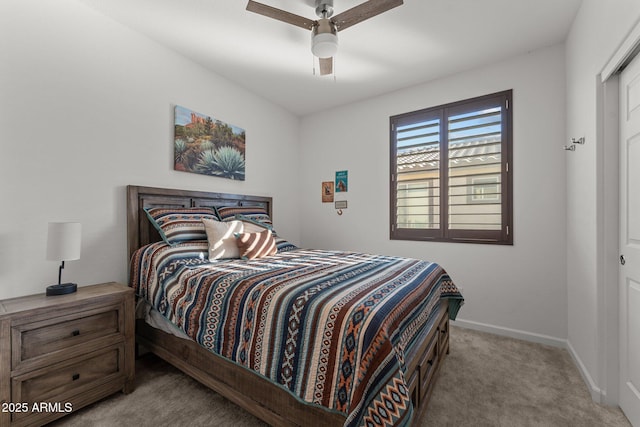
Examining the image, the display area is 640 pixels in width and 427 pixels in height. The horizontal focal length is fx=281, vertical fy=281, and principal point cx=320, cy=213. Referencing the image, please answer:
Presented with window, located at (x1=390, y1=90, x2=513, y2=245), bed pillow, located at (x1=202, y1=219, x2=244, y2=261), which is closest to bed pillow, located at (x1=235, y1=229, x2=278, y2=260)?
bed pillow, located at (x1=202, y1=219, x2=244, y2=261)

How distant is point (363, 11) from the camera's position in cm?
188

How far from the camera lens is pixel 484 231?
2.91m

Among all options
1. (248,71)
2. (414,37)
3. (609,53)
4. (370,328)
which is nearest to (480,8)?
(414,37)

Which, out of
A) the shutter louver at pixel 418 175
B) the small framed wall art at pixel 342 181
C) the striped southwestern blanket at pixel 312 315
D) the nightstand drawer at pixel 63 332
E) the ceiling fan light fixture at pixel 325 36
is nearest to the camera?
the striped southwestern blanket at pixel 312 315

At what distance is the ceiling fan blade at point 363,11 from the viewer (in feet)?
5.86

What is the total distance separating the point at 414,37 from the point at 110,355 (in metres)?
3.32

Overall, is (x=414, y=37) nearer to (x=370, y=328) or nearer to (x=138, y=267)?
(x=370, y=328)

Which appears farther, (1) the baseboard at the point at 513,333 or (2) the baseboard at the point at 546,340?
(1) the baseboard at the point at 513,333

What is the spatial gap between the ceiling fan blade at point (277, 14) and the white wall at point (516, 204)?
70.3 inches

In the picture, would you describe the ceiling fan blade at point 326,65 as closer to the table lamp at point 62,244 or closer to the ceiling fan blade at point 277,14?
the ceiling fan blade at point 277,14

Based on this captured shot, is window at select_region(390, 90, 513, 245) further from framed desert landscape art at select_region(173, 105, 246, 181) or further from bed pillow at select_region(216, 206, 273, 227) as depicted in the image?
framed desert landscape art at select_region(173, 105, 246, 181)

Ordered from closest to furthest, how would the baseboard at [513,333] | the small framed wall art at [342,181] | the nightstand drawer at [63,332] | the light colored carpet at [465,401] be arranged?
the nightstand drawer at [63,332]
the light colored carpet at [465,401]
the baseboard at [513,333]
the small framed wall art at [342,181]

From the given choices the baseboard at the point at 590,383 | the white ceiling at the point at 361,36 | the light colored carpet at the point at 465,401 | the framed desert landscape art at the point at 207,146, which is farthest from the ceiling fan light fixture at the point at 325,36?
the baseboard at the point at 590,383

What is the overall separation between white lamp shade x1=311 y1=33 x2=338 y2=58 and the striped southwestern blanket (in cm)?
159
